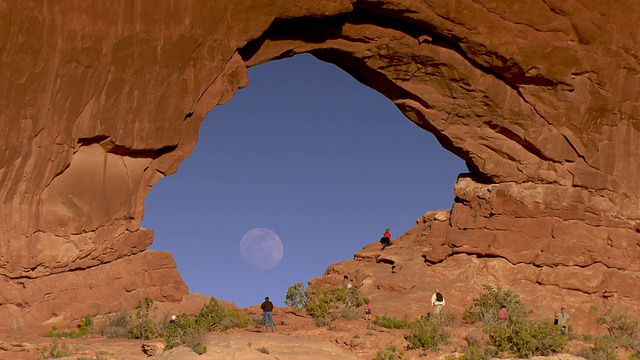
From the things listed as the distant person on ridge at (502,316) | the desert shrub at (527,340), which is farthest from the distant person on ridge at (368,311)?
the desert shrub at (527,340)

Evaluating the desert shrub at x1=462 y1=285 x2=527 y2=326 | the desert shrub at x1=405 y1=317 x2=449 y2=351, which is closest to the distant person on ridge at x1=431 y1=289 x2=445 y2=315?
the desert shrub at x1=462 y1=285 x2=527 y2=326

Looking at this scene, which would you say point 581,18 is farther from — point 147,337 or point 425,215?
point 147,337

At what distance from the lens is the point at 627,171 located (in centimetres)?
2855

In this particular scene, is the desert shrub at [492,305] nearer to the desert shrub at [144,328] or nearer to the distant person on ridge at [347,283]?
the distant person on ridge at [347,283]

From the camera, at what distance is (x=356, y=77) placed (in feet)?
99.1

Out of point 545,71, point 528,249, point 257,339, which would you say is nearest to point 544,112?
point 545,71

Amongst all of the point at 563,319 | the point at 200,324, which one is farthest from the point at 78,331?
the point at 563,319

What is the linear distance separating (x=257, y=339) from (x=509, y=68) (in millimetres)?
15782

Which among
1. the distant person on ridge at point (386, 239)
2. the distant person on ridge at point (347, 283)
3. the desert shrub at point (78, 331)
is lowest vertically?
the desert shrub at point (78, 331)

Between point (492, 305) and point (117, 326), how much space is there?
13.1 meters

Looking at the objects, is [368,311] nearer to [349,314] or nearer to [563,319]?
[349,314]

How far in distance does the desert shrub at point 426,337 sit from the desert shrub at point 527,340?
1.46 m

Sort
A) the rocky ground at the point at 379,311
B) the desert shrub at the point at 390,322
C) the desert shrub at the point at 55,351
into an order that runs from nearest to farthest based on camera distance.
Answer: the desert shrub at the point at 55,351, the rocky ground at the point at 379,311, the desert shrub at the point at 390,322

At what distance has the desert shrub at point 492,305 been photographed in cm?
2497
